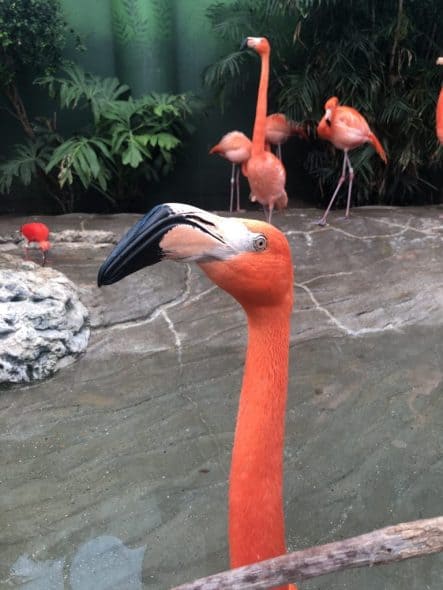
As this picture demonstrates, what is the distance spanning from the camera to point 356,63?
15.4 ft

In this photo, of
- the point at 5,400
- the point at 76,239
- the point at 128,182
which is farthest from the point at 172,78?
the point at 5,400

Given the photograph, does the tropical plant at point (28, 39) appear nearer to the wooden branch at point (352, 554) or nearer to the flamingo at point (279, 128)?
the flamingo at point (279, 128)

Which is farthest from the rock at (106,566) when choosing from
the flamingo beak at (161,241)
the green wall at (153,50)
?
the green wall at (153,50)

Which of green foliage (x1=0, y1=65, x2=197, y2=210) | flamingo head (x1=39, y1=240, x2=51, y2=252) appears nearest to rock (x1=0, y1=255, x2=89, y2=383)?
flamingo head (x1=39, y1=240, x2=51, y2=252)

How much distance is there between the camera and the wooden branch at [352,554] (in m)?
0.79

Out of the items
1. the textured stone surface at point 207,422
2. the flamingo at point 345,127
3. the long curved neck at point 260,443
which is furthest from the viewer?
the flamingo at point 345,127

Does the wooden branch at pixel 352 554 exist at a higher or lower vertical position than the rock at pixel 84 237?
higher

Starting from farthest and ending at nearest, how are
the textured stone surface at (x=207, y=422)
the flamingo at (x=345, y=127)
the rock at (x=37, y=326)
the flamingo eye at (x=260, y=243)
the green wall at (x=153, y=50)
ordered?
the green wall at (x=153, y=50) < the flamingo at (x=345, y=127) < the rock at (x=37, y=326) < the textured stone surface at (x=207, y=422) < the flamingo eye at (x=260, y=243)

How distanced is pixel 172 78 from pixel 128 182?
108cm

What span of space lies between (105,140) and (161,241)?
14.2ft

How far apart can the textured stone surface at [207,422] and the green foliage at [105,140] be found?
1.20 meters

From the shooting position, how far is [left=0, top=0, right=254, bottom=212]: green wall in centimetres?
493

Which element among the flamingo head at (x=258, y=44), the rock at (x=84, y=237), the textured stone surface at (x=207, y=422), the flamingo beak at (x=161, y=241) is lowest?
the textured stone surface at (x=207, y=422)

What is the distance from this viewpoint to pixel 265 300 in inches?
41.7
